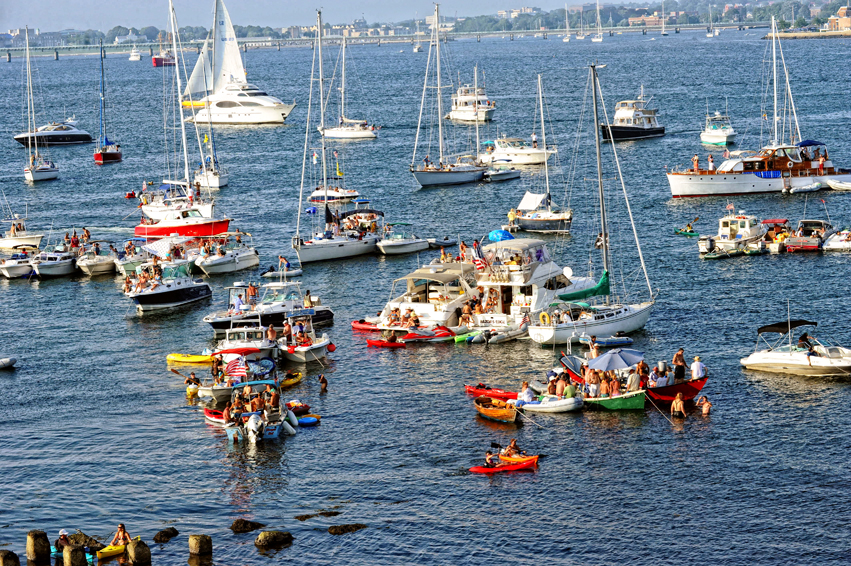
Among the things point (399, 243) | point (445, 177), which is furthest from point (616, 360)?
point (445, 177)

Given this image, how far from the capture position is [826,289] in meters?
69.7

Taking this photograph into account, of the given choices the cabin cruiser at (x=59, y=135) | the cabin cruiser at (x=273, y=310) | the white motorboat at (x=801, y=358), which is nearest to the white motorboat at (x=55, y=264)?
the cabin cruiser at (x=273, y=310)

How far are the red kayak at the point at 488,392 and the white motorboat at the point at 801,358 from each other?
12.6 m

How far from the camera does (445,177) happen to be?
113562mm

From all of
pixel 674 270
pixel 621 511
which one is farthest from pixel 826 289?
pixel 621 511

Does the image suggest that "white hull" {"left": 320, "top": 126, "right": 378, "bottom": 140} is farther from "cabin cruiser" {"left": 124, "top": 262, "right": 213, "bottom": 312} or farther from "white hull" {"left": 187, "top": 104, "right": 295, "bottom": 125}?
"cabin cruiser" {"left": 124, "top": 262, "right": 213, "bottom": 312}

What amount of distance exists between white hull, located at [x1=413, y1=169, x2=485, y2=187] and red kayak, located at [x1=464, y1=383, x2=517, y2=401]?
60.6 meters

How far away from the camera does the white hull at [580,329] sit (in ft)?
198

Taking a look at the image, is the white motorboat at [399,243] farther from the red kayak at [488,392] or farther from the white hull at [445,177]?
the red kayak at [488,392]

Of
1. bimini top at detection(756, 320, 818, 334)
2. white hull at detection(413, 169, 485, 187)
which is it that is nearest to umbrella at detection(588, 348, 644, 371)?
bimini top at detection(756, 320, 818, 334)

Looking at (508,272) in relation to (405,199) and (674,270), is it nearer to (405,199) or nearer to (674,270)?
(674,270)

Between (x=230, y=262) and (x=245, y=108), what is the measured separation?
342 feet

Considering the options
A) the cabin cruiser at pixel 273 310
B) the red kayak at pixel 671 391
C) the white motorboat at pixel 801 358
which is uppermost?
the cabin cruiser at pixel 273 310

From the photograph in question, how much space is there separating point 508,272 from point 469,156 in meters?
55.9
